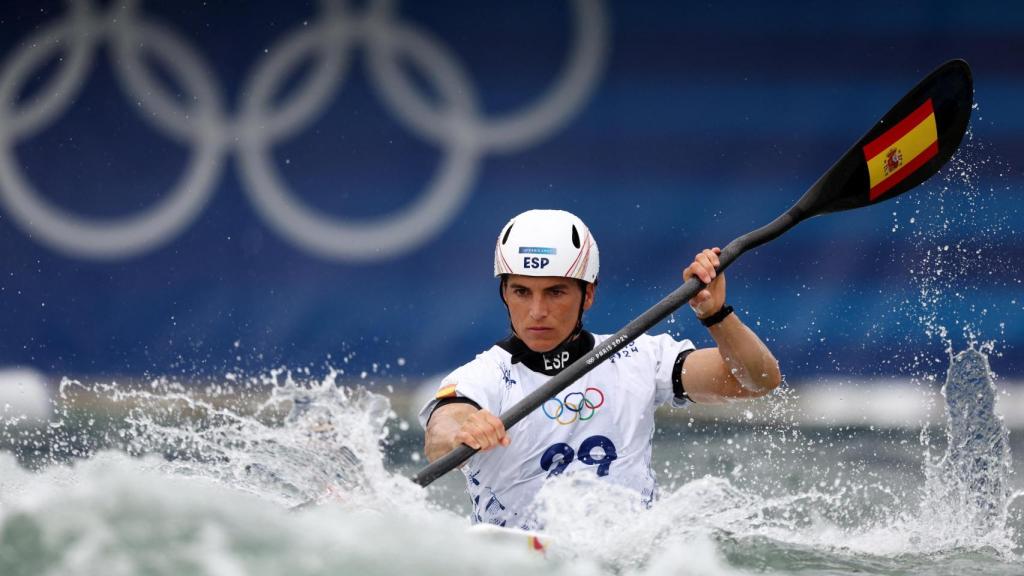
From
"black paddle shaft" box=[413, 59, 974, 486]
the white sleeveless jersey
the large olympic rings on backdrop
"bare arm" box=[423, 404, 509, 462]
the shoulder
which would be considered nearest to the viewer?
"bare arm" box=[423, 404, 509, 462]

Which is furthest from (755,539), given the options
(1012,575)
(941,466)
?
(941,466)

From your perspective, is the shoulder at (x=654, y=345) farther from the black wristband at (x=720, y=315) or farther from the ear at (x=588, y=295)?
the black wristband at (x=720, y=315)

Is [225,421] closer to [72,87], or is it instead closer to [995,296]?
[72,87]

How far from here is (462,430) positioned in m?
4.59

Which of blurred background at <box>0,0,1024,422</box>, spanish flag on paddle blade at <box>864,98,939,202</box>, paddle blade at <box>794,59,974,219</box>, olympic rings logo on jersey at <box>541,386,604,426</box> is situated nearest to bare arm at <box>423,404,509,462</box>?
olympic rings logo on jersey at <box>541,386,604,426</box>

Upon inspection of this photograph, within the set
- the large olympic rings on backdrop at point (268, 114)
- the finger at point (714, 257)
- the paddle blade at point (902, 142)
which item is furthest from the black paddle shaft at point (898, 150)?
the large olympic rings on backdrop at point (268, 114)

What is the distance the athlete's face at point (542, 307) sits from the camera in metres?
4.89

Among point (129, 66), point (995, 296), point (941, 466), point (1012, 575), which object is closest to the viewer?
point (1012, 575)

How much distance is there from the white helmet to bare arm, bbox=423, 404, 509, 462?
509 millimetres

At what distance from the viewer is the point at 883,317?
837 cm

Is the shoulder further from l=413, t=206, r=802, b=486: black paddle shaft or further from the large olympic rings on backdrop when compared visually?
the large olympic rings on backdrop

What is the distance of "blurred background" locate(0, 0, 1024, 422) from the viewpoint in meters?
8.52

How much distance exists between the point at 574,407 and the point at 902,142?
64.3 inches

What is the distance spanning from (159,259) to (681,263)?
320 centimetres
